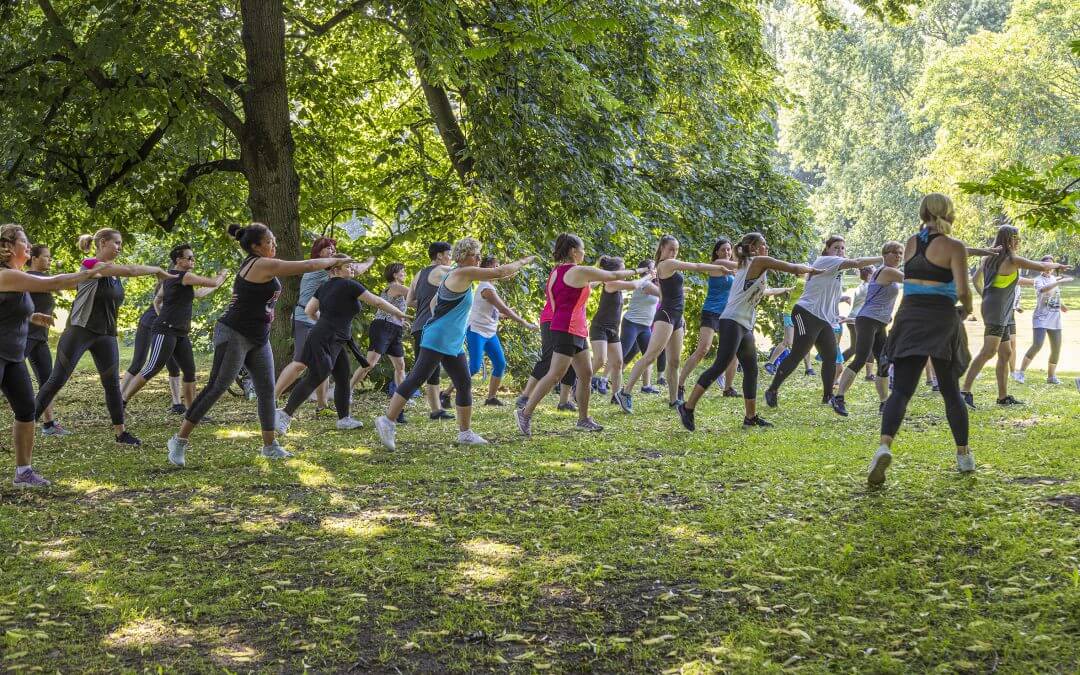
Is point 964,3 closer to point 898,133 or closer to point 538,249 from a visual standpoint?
point 898,133

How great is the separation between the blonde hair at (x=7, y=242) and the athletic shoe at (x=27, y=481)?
1671 mm

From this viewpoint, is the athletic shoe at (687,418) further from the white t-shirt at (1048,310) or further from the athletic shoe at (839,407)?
the white t-shirt at (1048,310)

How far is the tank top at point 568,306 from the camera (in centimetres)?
1010

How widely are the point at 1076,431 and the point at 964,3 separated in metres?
48.0

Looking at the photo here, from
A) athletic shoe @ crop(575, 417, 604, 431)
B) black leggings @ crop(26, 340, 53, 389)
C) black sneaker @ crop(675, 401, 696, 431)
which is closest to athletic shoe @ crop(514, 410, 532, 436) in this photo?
athletic shoe @ crop(575, 417, 604, 431)

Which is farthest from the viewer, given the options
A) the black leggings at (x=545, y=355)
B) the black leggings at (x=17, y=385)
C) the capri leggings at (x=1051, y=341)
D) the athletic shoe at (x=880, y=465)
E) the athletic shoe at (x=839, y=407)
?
the capri leggings at (x=1051, y=341)

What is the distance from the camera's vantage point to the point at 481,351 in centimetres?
1259

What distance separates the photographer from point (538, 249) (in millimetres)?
13359

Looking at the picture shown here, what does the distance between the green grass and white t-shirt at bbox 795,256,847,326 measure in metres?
2.49

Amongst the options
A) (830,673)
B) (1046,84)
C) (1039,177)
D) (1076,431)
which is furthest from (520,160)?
(1046,84)

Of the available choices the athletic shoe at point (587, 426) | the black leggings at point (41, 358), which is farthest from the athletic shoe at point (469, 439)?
the black leggings at point (41, 358)

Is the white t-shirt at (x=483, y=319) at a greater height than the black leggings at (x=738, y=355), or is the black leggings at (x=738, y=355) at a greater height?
the white t-shirt at (x=483, y=319)

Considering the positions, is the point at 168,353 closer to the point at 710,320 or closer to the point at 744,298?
the point at 710,320

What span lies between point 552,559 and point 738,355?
5248 millimetres
